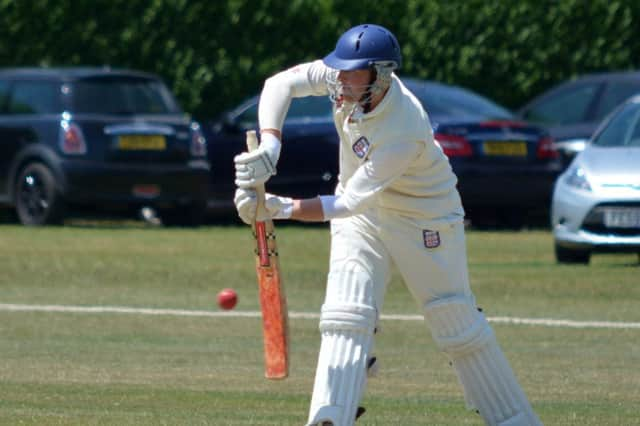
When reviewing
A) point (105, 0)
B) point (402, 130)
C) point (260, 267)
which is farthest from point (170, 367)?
point (105, 0)

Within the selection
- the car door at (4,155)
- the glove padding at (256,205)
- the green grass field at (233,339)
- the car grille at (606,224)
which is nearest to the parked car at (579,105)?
the green grass field at (233,339)

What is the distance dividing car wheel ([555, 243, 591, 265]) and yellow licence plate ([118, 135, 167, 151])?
16.9 feet

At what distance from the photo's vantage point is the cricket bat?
7.86m

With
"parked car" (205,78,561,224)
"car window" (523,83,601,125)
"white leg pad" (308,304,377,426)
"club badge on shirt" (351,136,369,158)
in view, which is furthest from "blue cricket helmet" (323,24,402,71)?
"car window" (523,83,601,125)

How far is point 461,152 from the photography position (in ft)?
63.9

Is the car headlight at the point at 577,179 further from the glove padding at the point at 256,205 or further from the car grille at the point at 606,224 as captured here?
the glove padding at the point at 256,205

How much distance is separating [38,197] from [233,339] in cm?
855

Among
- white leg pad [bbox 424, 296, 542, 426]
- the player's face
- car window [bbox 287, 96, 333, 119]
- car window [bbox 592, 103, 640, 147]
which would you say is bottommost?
car window [bbox 287, 96, 333, 119]

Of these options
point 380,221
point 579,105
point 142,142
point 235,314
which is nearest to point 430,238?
point 380,221

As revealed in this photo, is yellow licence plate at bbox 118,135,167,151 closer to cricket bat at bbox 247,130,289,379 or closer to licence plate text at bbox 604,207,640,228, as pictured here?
licence plate text at bbox 604,207,640,228

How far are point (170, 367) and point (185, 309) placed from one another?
9.94ft

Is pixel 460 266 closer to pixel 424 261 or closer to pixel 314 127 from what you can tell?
pixel 424 261

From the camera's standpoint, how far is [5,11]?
2444 centimetres

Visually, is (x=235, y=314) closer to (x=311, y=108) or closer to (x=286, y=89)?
(x=286, y=89)
